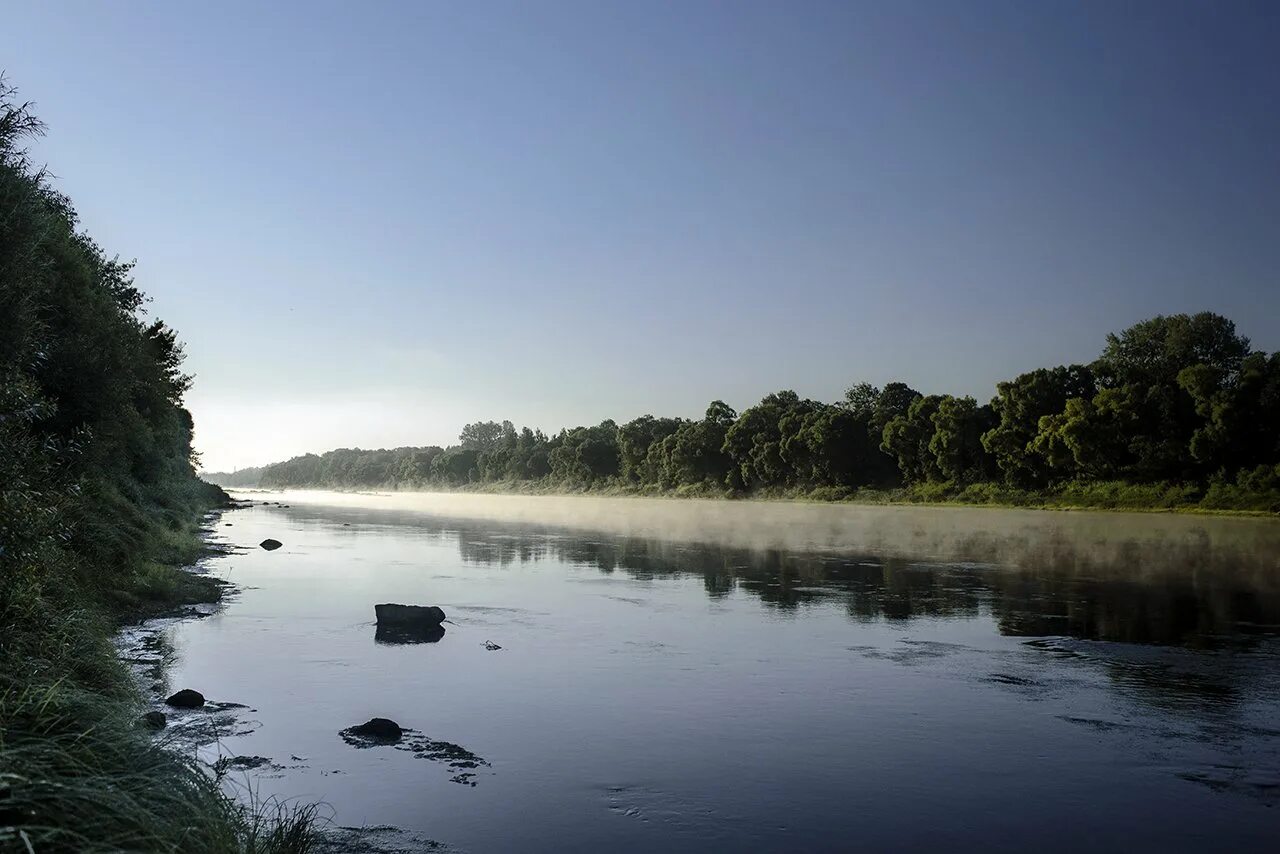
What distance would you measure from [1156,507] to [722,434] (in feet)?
327

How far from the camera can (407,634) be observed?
29000 mm

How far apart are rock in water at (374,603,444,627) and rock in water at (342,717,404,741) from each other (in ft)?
39.0

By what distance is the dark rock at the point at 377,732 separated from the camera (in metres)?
17.5

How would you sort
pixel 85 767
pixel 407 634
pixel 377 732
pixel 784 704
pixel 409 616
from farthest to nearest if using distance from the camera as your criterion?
1. pixel 409 616
2. pixel 407 634
3. pixel 784 704
4. pixel 377 732
5. pixel 85 767

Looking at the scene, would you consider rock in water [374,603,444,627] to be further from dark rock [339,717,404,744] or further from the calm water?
dark rock [339,717,404,744]

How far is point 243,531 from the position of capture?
81.8 m

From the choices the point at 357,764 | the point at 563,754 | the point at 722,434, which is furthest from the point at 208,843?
the point at 722,434

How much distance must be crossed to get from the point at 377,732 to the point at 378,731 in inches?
1.0

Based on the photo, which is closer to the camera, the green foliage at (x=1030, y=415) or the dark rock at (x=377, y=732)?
the dark rock at (x=377, y=732)

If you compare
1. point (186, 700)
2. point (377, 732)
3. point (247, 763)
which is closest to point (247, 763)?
point (247, 763)

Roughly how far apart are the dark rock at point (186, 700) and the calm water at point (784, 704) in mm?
927

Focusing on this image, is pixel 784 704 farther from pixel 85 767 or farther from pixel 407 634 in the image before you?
pixel 85 767

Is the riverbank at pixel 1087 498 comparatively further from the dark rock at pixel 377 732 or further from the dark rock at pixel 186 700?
the dark rock at pixel 186 700

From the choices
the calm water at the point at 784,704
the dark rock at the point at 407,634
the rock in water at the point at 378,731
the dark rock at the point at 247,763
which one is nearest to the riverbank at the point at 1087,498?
the calm water at the point at 784,704
